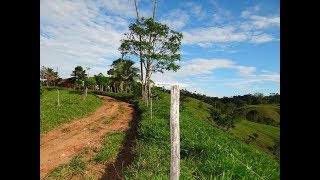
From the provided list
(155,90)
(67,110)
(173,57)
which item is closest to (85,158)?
(67,110)

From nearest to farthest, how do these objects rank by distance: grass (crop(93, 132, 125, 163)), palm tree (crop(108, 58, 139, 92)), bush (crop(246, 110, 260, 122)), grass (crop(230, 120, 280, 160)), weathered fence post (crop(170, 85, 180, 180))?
1. weathered fence post (crop(170, 85, 180, 180))
2. grass (crop(93, 132, 125, 163))
3. palm tree (crop(108, 58, 139, 92))
4. grass (crop(230, 120, 280, 160))
5. bush (crop(246, 110, 260, 122))

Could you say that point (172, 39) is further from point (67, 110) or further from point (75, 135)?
point (75, 135)

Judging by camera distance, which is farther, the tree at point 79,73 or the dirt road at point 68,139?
the tree at point 79,73

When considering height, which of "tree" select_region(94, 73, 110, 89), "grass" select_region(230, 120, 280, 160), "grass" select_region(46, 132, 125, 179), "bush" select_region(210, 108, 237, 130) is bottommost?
"grass" select_region(230, 120, 280, 160)

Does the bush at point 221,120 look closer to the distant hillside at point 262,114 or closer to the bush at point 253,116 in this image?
the distant hillside at point 262,114

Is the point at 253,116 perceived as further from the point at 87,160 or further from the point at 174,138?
the point at 174,138

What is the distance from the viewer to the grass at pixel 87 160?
31.3ft

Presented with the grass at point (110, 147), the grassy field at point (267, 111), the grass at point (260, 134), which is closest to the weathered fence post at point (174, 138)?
the grass at point (110, 147)

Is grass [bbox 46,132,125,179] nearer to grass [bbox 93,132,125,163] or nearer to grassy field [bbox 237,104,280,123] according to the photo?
grass [bbox 93,132,125,163]

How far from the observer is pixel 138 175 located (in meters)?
7.54

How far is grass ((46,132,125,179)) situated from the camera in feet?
31.3

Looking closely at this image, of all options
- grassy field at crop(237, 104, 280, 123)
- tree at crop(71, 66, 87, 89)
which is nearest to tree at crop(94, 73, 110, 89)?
tree at crop(71, 66, 87, 89)
